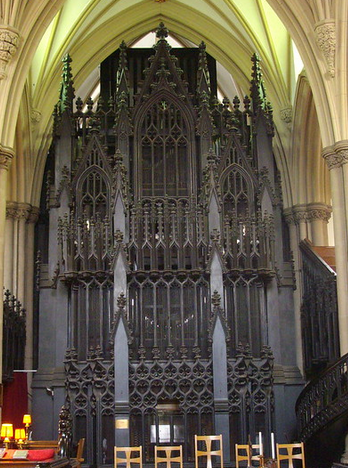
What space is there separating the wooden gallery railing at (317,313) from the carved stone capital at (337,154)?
9.59 ft

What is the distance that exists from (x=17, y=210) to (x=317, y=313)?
9.27 metres

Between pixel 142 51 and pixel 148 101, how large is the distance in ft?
12.6

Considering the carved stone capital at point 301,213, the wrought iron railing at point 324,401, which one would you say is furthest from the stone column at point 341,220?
the carved stone capital at point 301,213

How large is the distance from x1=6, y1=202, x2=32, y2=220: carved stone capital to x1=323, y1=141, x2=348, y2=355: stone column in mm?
9655

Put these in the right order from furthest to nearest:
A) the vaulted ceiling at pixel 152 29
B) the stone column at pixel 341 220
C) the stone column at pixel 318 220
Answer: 1. the vaulted ceiling at pixel 152 29
2. the stone column at pixel 318 220
3. the stone column at pixel 341 220

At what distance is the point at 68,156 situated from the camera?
74.8ft

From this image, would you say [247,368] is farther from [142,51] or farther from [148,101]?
[142,51]

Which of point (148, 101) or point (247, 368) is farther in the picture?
point (148, 101)

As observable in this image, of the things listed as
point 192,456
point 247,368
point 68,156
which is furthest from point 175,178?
point 192,456

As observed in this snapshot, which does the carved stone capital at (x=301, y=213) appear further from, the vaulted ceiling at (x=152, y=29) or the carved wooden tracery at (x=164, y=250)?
the carved wooden tracery at (x=164, y=250)

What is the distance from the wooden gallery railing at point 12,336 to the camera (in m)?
20.6

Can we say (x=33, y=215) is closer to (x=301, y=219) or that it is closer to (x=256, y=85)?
(x=256, y=85)

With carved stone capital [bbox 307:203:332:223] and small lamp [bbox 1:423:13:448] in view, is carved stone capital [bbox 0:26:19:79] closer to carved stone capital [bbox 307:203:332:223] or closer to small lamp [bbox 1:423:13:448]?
small lamp [bbox 1:423:13:448]

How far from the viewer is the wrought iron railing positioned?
1720 centimetres
